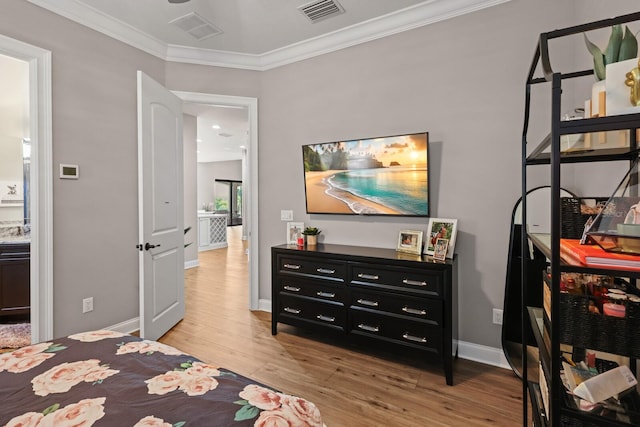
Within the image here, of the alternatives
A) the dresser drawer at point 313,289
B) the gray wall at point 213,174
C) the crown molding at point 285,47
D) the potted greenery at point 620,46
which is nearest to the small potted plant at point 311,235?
the dresser drawer at point 313,289

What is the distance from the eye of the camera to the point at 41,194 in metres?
2.40

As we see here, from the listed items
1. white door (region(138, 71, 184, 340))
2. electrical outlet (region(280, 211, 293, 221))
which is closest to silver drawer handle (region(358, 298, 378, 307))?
electrical outlet (region(280, 211, 293, 221))

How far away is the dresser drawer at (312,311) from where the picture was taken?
2.61 meters

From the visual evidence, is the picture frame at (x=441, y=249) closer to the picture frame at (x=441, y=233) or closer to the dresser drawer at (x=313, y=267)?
the picture frame at (x=441, y=233)

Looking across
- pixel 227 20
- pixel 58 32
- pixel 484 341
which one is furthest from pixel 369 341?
pixel 58 32

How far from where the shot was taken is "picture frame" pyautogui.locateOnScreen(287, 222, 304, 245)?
128 inches

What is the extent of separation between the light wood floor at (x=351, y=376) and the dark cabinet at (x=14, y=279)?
1668 mm

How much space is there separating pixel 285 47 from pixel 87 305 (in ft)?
10.3

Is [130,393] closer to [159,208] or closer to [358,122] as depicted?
[159,208]

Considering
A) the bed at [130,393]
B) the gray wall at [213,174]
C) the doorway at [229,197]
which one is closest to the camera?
the bed at [130,393]

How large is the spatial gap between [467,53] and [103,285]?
3778 mm

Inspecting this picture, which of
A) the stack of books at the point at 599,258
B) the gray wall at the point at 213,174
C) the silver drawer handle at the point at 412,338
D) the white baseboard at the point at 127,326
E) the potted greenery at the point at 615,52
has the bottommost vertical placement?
the white baseboard at the point at 127,326

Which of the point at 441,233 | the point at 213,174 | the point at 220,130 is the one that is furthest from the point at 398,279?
the point at 213,174

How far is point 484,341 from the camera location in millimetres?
2447
